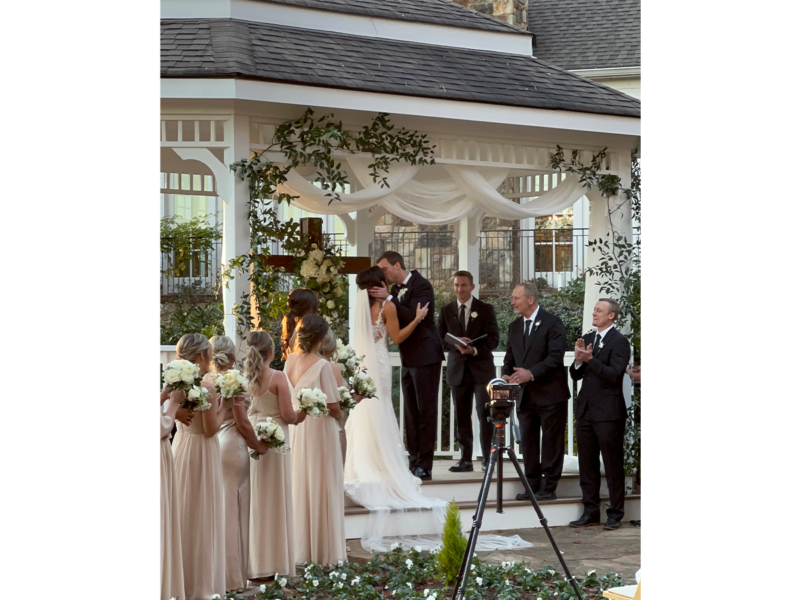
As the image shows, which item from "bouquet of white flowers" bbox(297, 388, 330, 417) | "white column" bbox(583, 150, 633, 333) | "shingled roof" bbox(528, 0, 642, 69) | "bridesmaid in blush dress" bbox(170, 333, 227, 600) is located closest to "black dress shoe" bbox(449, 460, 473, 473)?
"white column" bbox(583, 150, 633, 333)

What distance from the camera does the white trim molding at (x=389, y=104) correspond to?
280 inches

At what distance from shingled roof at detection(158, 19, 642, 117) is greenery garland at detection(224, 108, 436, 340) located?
378 millimetres

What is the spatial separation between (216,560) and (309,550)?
1.27 meters

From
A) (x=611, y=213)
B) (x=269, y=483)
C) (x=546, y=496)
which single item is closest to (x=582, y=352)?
(x=546, y=496)

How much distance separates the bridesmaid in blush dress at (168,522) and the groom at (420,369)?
3673mm

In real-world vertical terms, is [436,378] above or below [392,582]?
above

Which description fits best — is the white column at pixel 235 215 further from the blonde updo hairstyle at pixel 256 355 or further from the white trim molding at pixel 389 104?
the blonde updo hairstyle at pixel 256 355

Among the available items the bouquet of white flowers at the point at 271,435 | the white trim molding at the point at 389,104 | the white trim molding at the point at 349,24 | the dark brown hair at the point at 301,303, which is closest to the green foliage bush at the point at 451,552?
the bouquet of white flowers at the point at 271,435

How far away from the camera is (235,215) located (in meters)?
7.32

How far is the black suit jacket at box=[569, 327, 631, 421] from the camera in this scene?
8.05 meters
